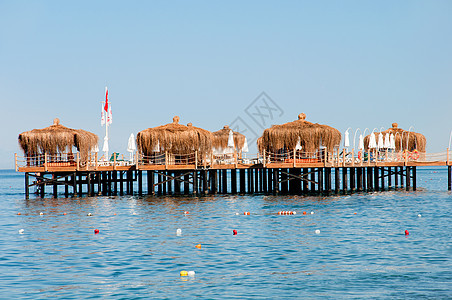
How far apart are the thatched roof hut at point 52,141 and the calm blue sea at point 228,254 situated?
33.1ft

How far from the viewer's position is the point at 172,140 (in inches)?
1663

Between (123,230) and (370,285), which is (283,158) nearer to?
(123,230)

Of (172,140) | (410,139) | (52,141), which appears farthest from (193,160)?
(410,139)

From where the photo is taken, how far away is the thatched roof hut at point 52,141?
137ft

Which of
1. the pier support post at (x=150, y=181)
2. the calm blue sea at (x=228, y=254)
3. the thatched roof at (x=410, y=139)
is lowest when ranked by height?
the calm blue sea at (x=228, y=254)

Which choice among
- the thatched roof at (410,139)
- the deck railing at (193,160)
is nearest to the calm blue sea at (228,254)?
the deck railing at (193,160)

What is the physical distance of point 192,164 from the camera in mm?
41406

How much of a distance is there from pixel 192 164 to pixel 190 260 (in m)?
24.0

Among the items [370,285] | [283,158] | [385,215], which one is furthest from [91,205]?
[370,285]

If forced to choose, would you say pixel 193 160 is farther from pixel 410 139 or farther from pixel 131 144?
pixel 410 139

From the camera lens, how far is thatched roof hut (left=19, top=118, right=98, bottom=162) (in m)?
41.6

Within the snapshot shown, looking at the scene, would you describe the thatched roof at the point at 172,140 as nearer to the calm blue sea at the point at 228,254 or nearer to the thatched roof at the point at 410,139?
the calm blue sea at the point at 228,254

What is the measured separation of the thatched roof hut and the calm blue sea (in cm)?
1010

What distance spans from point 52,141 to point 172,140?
9.07 meters
